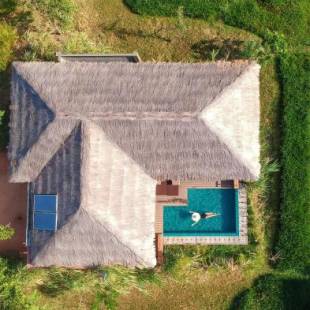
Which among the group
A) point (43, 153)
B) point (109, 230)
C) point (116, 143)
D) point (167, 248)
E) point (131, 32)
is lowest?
point (167, 248)

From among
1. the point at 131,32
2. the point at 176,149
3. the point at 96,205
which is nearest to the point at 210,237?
the point at 176,149

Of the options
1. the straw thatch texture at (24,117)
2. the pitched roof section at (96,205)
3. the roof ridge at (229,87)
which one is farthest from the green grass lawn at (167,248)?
the roof ridge at (229,87)

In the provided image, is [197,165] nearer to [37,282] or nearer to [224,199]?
[224,199]

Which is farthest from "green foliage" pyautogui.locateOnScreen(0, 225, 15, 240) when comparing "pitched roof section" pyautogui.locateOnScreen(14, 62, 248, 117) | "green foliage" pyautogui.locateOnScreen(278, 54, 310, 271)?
"green foliage" pyautogui.locateOnScreen(278, 54, 310, 271)

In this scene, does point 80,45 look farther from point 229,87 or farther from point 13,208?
point 13,208

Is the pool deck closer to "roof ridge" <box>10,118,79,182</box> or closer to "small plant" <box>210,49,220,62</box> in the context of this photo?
"roof ridge" <box>10,118,79,182</box>
